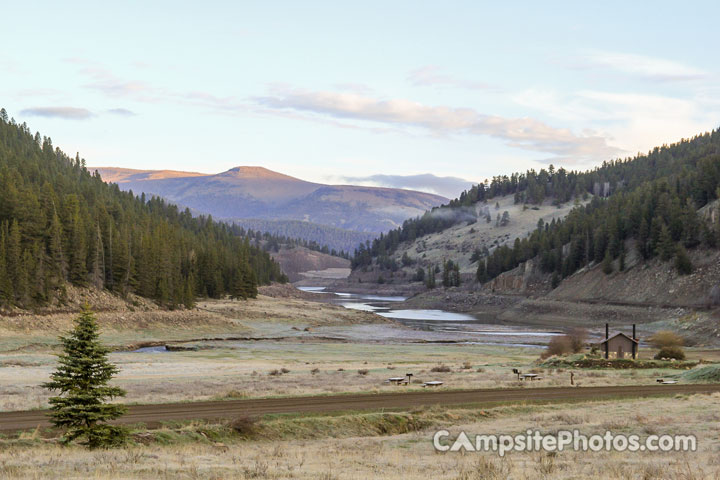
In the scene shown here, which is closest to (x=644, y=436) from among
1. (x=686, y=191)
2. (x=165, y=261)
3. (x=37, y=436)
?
(x=37, y=436)

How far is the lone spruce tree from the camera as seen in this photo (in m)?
29.6

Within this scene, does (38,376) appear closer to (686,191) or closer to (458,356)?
(458,356)

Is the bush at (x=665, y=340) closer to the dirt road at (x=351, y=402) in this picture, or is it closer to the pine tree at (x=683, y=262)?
the dirt road at (x=351, y=402)

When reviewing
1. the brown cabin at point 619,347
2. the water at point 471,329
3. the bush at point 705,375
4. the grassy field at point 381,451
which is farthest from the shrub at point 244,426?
the water at point 471,329

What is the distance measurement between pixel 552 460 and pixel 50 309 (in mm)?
89233

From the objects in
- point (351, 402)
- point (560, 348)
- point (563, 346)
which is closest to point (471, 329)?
point (563, 346)

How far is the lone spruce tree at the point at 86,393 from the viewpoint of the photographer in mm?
29578

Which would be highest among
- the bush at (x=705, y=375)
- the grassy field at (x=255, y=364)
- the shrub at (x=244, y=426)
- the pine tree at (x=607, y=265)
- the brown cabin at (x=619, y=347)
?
the pine tree at (x=607, y=265)

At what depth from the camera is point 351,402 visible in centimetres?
4503

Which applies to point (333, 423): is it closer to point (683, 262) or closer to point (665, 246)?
point (683, 262)

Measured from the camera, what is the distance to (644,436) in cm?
3238

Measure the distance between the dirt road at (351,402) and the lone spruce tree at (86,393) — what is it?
5.84 meters

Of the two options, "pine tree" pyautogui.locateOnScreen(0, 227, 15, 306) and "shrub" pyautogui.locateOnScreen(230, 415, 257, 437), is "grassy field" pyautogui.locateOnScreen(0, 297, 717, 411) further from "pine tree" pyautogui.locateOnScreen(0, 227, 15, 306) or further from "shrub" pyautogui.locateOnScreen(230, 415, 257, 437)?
"shrub" pyautogui.locateOnScreen(230, 415, 257, 437)

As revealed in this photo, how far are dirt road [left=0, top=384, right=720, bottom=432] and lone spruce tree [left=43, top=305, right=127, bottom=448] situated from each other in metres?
5.84
